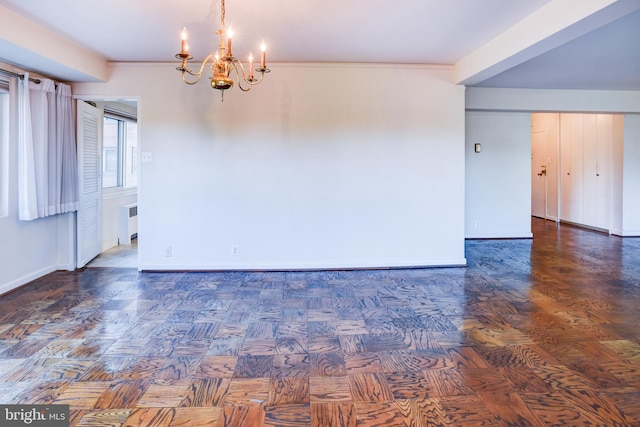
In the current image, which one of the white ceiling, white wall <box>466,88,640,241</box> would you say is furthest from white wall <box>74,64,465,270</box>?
white wall <box>466,88,640,241</box>

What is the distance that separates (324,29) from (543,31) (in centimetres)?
173

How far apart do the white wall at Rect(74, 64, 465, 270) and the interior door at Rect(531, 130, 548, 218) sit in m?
4.96

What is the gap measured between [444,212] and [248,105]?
2612 millimetres

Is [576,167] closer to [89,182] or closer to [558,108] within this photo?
[558,108]

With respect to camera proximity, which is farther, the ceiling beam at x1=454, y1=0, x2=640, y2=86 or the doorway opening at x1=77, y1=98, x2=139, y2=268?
the doorway opening at x1=77, y1=98, x2=139, y2=268

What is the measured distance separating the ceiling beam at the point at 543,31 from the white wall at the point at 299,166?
0.64 m

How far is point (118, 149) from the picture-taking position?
6012 millimetres

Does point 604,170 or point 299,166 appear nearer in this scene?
point 299,166

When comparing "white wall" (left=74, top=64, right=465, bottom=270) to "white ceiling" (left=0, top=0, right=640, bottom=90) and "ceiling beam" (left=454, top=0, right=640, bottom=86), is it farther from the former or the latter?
"ceiling beam" (left=454, top=0, right=640, bottom=86)

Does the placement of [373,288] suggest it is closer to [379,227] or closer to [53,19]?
[379,227]

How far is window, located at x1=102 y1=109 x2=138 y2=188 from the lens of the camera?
19.1 ft

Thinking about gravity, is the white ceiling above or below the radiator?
above

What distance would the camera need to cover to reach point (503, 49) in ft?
11.1

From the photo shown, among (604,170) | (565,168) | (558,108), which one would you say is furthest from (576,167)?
A: (558,108)
